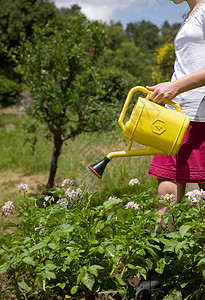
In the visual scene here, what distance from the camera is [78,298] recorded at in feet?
4.22

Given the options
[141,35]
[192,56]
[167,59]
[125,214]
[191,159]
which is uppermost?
[141,35]

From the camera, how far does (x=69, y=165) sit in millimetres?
5023

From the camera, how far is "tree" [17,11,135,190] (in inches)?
138

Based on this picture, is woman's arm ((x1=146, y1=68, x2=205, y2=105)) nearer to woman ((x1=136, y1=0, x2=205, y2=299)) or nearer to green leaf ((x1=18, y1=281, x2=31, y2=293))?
woman ((x1=136, y1=0, x2=205, y2=299))

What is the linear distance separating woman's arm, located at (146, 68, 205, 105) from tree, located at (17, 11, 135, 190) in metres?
2.09

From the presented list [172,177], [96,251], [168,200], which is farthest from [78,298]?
→ [172,177]

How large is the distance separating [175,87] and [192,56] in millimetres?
231

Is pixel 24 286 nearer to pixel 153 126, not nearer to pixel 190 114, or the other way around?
pixel 153 126

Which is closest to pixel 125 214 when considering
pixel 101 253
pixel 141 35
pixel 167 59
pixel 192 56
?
pixel 101 253

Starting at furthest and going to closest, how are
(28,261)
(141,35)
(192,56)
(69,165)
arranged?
(141,35)
(69,165)
(192,56)
(28,261)

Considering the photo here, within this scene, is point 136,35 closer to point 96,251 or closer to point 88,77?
point 88,77

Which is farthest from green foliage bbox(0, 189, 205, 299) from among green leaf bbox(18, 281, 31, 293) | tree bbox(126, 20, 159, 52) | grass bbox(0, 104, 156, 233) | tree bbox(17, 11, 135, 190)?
tree bbox(126, 20, 159, 52)

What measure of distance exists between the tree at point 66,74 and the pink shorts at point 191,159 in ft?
6.54

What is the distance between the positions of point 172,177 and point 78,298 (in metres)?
0.66
